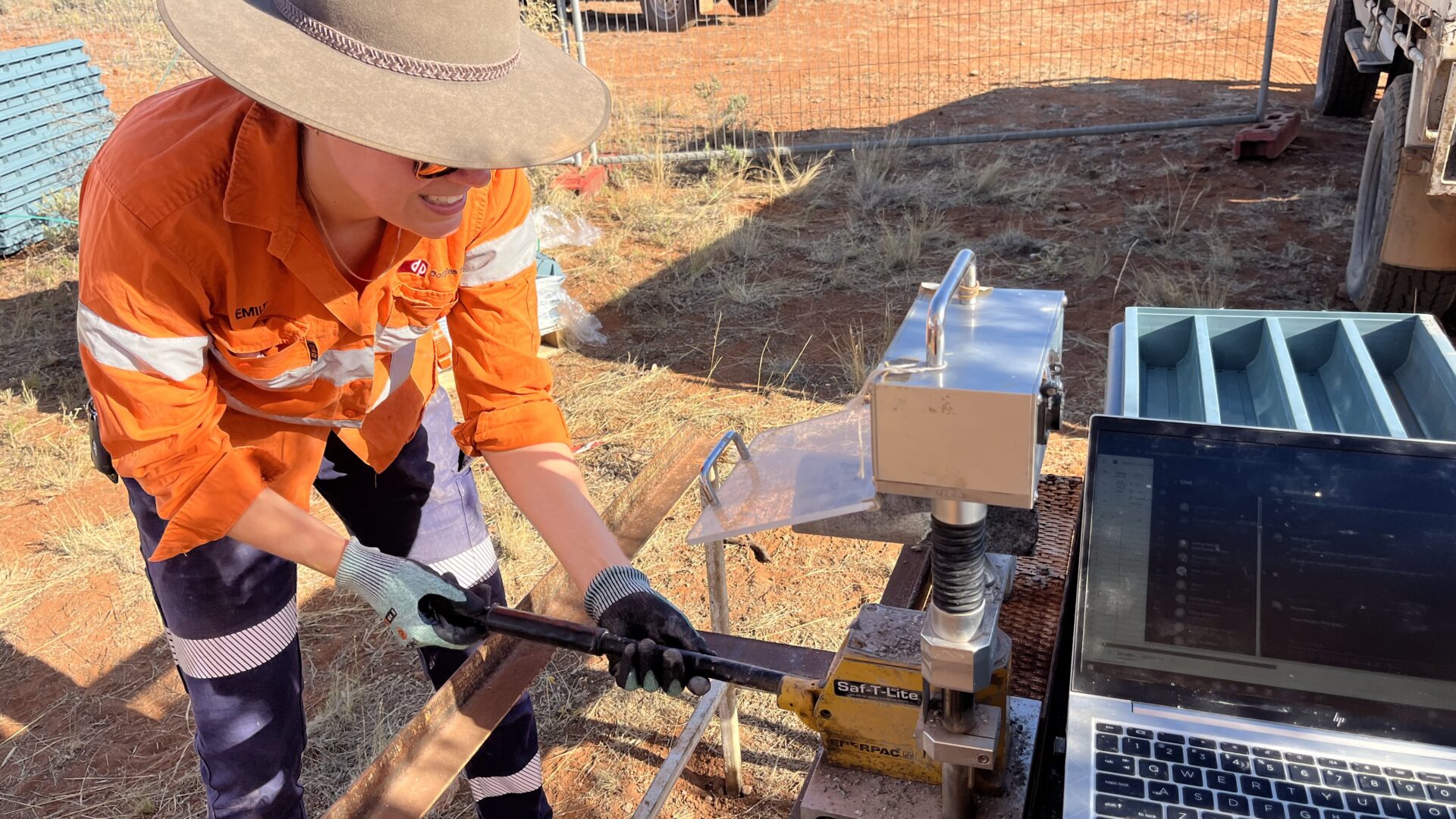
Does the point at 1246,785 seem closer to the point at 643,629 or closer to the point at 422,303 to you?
the point at 643,629

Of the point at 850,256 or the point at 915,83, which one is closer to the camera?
the point at 850,256

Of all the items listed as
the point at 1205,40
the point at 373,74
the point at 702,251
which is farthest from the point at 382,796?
the point at 1205,40

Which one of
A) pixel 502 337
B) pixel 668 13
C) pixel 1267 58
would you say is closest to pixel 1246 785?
pixel 502 337

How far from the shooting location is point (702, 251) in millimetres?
6246

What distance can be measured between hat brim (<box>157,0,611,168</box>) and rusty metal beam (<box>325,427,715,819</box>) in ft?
2.60

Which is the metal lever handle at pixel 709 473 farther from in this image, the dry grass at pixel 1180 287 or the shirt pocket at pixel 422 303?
the dry grass at pixel 1180 287

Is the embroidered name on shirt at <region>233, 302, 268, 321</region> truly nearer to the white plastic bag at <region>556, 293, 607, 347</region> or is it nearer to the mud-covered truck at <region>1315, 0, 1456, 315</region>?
the white plastic bag at <region>556, 293, 607, 347</region>

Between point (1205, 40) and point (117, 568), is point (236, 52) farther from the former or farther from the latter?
point (1205, 40)

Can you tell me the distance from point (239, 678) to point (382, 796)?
63 centimetres

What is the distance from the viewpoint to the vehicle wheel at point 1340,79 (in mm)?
7672

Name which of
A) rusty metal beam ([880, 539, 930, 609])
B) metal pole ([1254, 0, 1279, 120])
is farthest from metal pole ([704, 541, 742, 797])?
metal pole ([1254, 0, 1279, 120])

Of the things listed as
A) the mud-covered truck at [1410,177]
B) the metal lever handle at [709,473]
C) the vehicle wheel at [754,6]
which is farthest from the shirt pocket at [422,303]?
the vehicle wheel at [754,6]

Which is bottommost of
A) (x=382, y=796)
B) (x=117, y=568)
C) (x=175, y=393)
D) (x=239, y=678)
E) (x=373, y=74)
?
(x=117, y=568)

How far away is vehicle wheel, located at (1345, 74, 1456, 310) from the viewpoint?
14.6 ft
